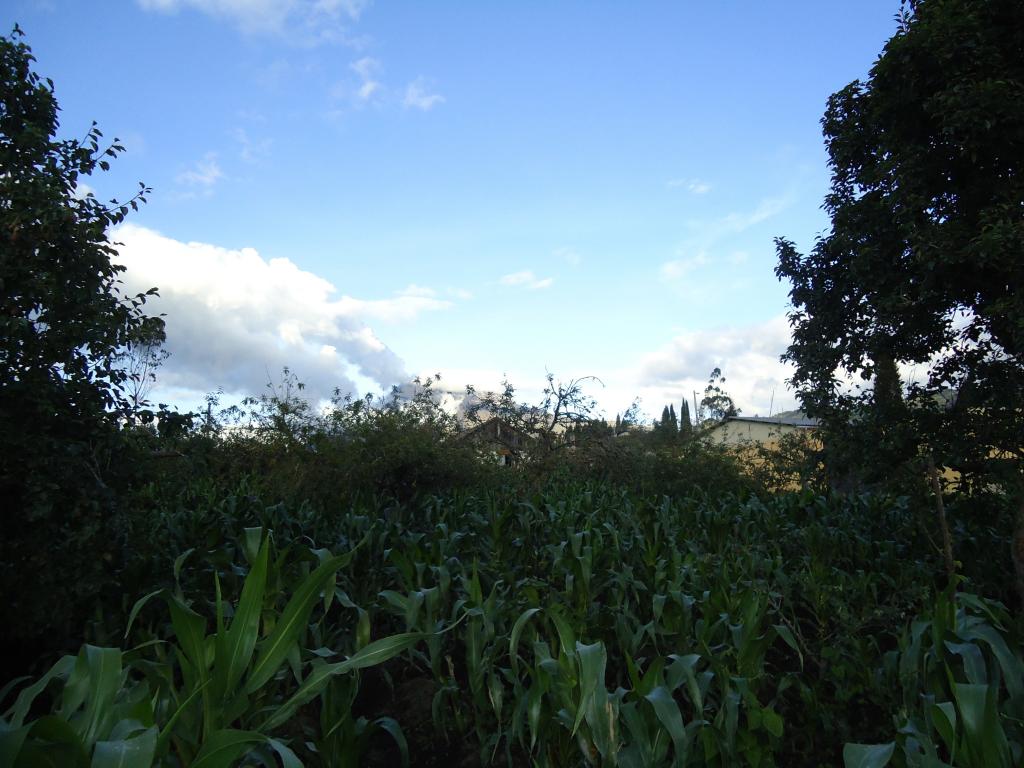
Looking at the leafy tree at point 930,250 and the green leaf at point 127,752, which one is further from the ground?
the leafy tree at point 930,250

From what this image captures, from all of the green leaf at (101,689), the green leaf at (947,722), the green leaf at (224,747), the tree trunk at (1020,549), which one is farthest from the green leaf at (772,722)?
the tree trunk at (1020,549)

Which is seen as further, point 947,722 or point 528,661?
point 528,661

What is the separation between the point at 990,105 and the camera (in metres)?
5.11

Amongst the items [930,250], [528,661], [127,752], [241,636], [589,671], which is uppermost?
[930,250]

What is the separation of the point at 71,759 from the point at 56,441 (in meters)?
2.39

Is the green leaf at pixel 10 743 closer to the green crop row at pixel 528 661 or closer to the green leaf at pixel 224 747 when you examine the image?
the green crop row at pixel 528 661

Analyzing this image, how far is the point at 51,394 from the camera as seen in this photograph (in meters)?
3.89

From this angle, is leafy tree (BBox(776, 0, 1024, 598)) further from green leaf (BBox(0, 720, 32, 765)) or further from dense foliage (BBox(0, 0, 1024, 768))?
green leaf (BBox(0, 720, 32, 765))

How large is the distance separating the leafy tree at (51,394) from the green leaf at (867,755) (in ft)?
13.3

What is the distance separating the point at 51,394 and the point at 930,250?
6.63 m

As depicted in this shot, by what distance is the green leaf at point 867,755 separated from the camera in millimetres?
2365

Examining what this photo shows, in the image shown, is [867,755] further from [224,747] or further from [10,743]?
[10,743]

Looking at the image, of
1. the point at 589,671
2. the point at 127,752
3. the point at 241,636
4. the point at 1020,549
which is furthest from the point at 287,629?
the point at 1020,549

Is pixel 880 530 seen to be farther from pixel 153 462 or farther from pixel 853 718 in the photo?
pixel 153 462
